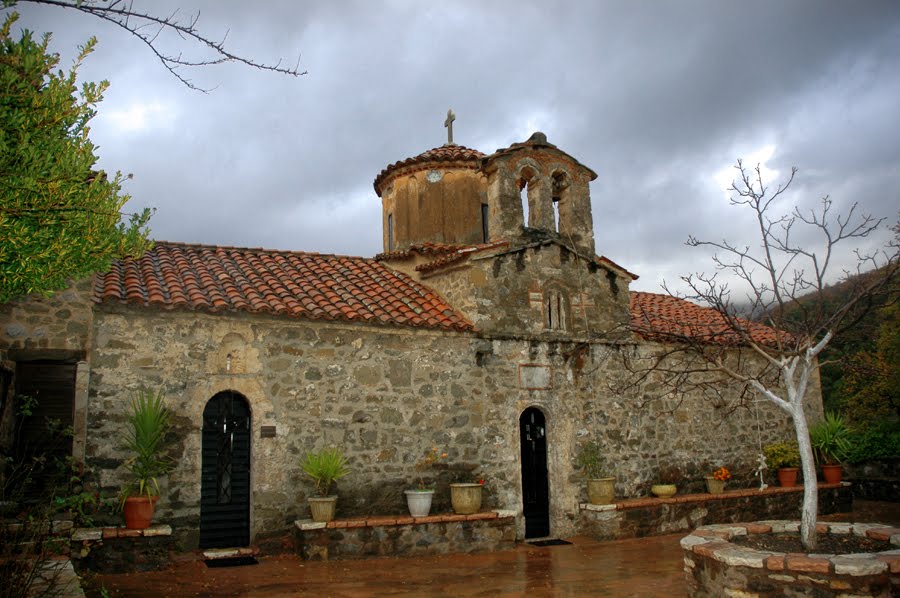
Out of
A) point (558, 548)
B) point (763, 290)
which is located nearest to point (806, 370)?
point (763, 290)

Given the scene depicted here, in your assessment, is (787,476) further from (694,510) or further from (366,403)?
(366,403)

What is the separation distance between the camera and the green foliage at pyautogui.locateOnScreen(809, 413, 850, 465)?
48.5 ft

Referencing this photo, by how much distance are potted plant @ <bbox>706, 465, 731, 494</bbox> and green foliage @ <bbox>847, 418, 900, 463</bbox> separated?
5.08 metres

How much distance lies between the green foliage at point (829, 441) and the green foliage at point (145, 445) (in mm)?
12874

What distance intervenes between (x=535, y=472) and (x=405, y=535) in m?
2.97

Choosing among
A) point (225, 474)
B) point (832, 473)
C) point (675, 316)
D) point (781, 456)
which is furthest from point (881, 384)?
point (225, 474)

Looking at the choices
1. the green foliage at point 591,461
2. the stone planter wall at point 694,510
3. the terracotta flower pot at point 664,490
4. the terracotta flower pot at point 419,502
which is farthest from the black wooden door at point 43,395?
the terracotta flower pot at point 664,490

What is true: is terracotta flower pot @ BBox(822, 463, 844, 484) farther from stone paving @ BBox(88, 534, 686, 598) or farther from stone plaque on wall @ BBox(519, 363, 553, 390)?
stone plaque on wall @ BBox(519, 363, 553, 390)

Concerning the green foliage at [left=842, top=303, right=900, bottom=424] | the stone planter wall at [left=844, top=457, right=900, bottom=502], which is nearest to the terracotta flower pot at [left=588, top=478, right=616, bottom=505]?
the stone planter wall at [left=844, top=457, right=900, bottom=502]

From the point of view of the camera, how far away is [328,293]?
1139cm

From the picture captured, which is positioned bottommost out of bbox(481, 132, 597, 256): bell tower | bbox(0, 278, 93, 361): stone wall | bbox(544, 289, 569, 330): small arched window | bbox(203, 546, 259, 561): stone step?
bbox(203, 546, 259, 561): stone step

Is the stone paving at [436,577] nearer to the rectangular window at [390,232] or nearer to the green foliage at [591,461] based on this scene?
the green foliage at [591,461]

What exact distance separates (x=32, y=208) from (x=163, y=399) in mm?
5220

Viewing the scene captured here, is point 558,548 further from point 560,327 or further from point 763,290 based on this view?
point 763,290
